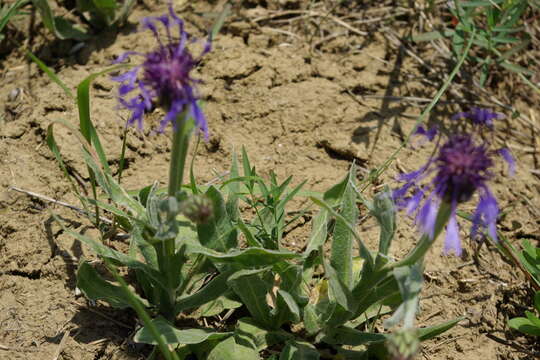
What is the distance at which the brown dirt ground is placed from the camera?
376 centimetres

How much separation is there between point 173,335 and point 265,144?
1979 millimetres

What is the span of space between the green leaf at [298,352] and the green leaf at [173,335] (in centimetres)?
35

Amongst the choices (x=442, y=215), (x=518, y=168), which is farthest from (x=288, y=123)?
(x=442, y=215)

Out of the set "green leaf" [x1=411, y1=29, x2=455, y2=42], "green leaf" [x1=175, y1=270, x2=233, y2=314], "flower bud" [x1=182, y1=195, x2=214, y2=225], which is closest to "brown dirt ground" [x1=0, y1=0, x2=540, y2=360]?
"green leaf" [x1=411, y1=29, x2=455, y2=42]

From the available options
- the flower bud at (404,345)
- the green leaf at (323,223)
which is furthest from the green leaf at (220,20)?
the flower bud at (404,345)

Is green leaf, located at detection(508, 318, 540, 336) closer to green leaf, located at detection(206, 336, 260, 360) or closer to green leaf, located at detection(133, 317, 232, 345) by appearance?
green leaf, located at detection(206, 336, 260, 360)

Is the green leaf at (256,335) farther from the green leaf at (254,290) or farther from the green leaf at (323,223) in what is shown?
the green leaf at (323,223)

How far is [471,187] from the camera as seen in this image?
2641 millimetres

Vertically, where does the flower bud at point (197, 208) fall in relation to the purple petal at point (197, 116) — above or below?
below

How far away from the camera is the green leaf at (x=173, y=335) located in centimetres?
309

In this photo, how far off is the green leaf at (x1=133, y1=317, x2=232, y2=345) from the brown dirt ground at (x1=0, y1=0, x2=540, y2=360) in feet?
1.44

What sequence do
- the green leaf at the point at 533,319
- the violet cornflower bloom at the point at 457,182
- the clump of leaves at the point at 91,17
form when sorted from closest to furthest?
the violet cornflower bloom at the point at 457,182
the green leaf at the point at 533,319
the clump of leaves at the point at 91,17

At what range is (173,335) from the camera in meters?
3.20

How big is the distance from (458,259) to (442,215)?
1.85 metres
